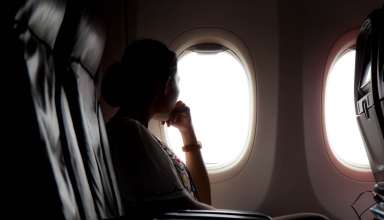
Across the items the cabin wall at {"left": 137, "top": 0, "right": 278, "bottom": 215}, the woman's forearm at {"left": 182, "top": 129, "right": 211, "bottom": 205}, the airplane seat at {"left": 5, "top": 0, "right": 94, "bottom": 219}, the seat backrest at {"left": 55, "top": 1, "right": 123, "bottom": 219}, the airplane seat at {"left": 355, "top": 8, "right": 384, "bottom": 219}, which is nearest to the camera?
the airplane seat at {"left": 5, "top": 0, "right": 94, "bottom": 219}

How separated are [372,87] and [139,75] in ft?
2.58

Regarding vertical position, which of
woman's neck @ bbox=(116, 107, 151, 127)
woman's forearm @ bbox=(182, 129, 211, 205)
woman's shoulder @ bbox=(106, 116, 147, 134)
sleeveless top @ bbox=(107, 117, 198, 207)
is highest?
woman's neck @ bbox=(116, 107, 151, 127)

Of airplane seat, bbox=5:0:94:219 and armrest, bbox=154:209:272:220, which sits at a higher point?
airplane seat, bbox=5:0:94:219

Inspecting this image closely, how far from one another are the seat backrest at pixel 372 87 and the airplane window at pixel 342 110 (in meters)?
0.51

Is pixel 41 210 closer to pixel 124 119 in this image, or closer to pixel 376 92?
pixel 124 119

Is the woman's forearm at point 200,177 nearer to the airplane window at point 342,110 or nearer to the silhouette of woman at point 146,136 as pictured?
the silhouette of woman at point 146,136

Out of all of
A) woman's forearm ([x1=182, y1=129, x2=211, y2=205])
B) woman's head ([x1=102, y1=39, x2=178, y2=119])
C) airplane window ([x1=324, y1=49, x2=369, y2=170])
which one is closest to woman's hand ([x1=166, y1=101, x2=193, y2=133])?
woman's forearm ([x1=182, y1=129, x2=211, y2=205])

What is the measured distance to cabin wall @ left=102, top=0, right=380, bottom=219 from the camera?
208cm

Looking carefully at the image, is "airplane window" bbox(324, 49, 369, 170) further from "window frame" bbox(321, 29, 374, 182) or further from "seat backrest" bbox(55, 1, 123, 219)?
"seat backrest" bbox(55, 1, 123, 219)

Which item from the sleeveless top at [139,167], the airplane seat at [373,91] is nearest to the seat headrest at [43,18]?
the sleeveless top at [139,167]

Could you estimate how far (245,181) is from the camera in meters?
2.13

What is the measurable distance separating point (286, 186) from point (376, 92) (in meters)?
0.87

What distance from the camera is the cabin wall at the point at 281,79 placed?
6.82 ft

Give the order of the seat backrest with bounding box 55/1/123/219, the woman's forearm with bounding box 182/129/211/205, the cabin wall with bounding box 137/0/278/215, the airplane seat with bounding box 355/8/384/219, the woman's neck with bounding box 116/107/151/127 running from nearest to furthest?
the seat backrest with bounding box 55/1/123/219
the airplane seat with bounding box 355/8/384/219
the woman's neck with bounding box 116/107/151/127
the woman's forearm with bounding box 182/129/211/205
the cabin wall with bounding box 137/0/278/215
